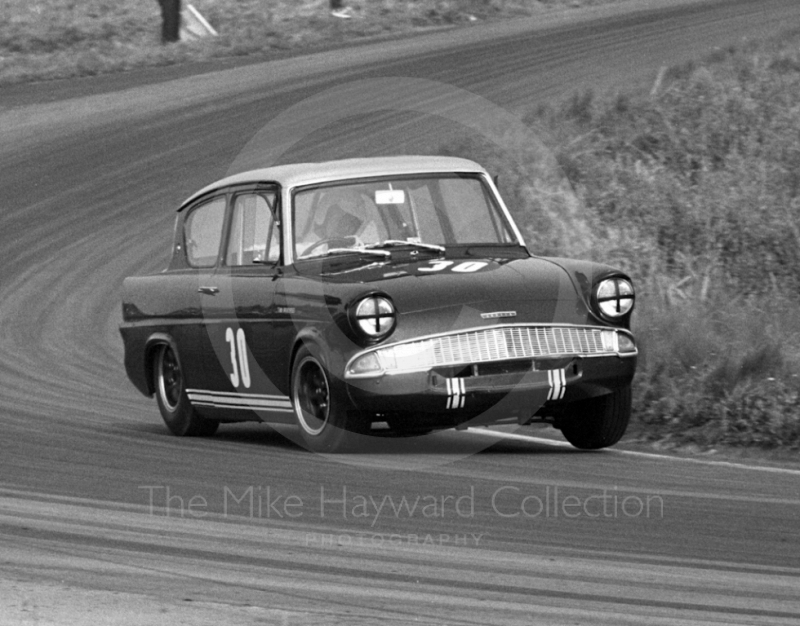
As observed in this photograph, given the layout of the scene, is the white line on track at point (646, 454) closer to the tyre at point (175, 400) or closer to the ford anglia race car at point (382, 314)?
the ford anglia race car at point (382, 314)

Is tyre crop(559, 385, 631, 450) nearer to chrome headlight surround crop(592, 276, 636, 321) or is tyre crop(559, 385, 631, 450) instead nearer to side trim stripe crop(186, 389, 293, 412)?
chrome headlight surround crop(592, 276, 636, 321)

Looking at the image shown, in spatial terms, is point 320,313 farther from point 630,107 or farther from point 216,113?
point 216,113

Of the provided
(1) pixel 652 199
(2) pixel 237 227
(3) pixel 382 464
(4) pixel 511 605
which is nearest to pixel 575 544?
(4) pixel 511 605

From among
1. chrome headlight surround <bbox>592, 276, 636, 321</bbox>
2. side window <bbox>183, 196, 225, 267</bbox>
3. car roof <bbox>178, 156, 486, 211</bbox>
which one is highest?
car roof <bbox>178, 156, 486, 211</bbox>

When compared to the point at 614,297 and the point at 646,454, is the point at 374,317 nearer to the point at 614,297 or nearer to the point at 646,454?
the point at 614,297

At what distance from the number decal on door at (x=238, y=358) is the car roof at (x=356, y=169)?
2.89ft

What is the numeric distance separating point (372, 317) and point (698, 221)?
30.6 feet

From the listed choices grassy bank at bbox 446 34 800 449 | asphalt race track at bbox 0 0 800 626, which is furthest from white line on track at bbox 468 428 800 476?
grassy bank at bbox 446 34 800 449

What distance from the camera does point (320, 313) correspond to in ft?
25.1

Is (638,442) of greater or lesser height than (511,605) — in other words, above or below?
below

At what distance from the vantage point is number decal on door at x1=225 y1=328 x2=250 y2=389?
8.41 meters

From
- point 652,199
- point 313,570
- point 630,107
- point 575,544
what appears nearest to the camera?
point 313,570

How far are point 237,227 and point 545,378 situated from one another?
2.36m

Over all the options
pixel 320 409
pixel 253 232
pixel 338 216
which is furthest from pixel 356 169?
pixel 320 409
